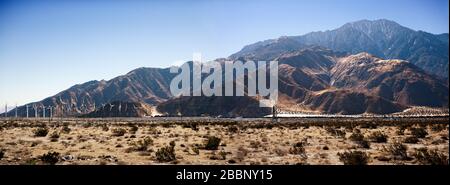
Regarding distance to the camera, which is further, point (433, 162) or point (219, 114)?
point (219, 114)

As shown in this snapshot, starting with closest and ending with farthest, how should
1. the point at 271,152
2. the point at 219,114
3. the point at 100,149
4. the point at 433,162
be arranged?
the point at 433,162 → the point at 271,152 → the point at 100,149 → the point at 219,114

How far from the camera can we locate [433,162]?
19.1 meters

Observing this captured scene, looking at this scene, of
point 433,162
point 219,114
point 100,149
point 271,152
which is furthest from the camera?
point 219,114
